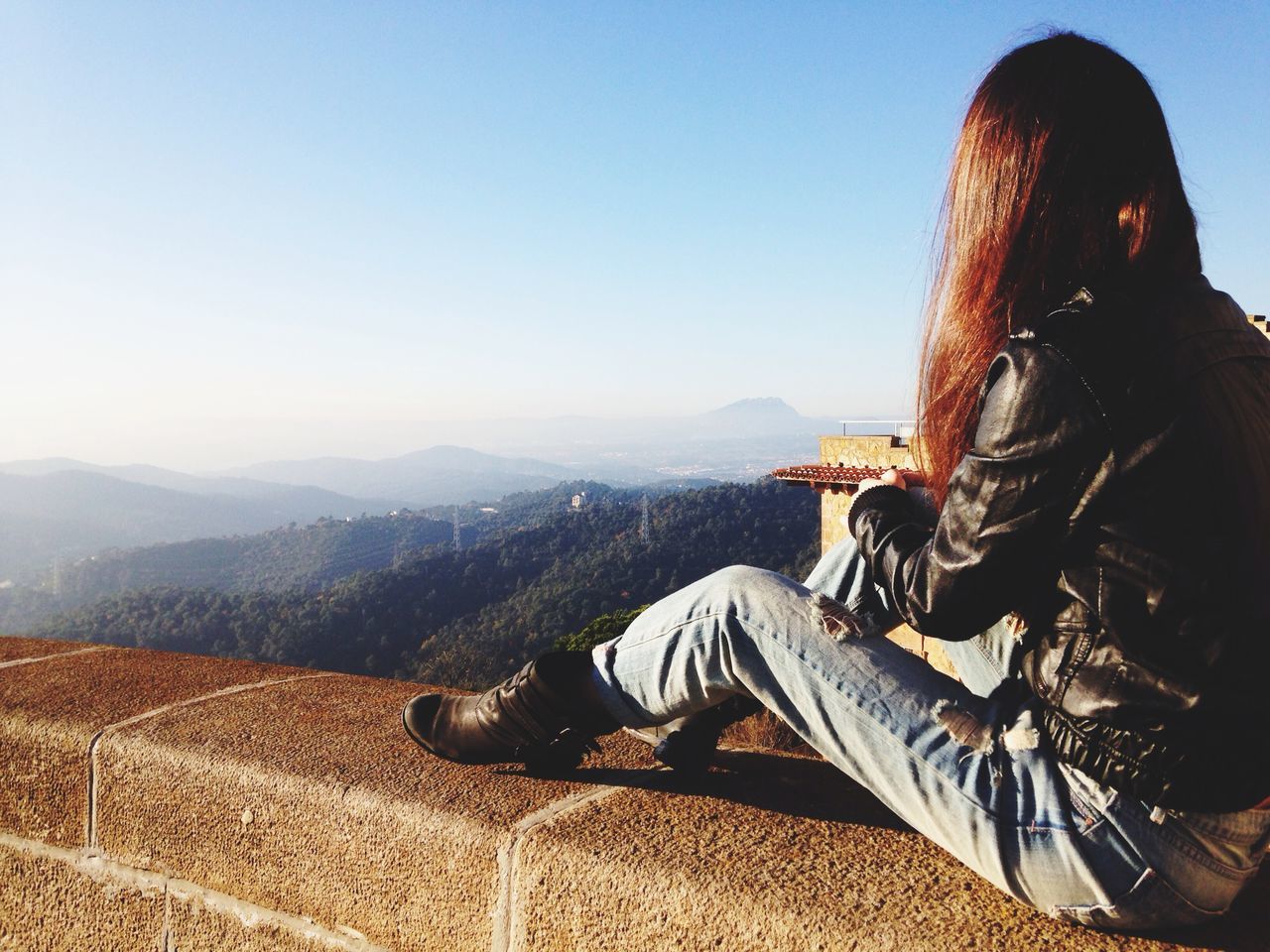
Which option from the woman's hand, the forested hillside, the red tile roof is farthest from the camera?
the forested hillside

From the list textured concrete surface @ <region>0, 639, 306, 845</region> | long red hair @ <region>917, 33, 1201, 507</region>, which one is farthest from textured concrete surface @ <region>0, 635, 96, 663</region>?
long red hair @ <region>917, 33, 1201, 507</region>

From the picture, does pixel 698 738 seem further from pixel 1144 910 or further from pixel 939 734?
pixel 1144 910

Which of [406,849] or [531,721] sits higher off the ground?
[531,721]

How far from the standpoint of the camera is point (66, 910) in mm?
1610

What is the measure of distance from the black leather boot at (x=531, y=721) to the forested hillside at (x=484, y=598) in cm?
2749

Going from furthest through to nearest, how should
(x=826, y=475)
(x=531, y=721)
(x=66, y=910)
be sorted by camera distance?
1. (x=826, y=475)
2. (x=66, y=910)
3. (x=531, y=721)

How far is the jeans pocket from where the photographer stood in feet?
3.49

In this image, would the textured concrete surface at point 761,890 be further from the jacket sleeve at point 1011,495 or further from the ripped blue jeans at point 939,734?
the jacket sleeve at point 1011,495

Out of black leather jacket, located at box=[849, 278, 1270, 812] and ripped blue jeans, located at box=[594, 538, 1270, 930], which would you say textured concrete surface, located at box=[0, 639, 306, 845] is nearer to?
ripped blue jeans, located at box=[594, 538, 1270, 930]

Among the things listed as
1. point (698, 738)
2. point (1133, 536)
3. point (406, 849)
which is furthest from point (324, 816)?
point (1133, 536)

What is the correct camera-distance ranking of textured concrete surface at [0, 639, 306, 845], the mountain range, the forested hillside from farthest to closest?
the mountain range → the forested hillside → textured concrete surface at [0, 639, 306, 845]

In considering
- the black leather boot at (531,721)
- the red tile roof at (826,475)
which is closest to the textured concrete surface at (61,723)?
the black leather boot at (531,721)

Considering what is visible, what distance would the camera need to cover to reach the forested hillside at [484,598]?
34.8 m

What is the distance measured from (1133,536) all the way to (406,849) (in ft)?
3.53
